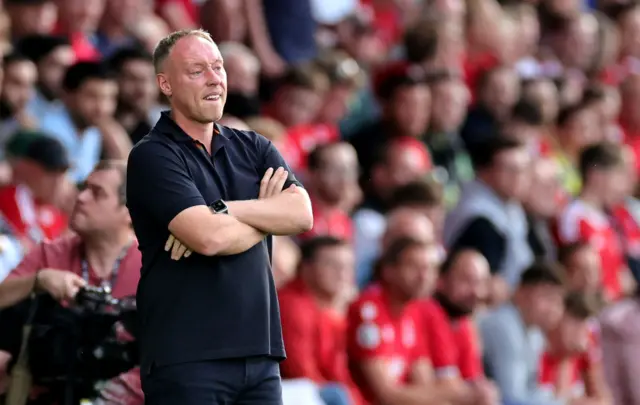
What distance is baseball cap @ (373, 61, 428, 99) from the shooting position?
35.8 feet

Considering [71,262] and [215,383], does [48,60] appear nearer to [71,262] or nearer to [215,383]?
[71,262]

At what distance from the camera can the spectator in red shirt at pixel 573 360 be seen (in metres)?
9.70

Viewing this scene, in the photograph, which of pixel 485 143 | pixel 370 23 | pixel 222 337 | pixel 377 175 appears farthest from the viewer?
pixel 370 23

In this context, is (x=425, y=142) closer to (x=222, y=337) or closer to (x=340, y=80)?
(x=340, y=80)

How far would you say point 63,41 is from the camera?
29.7ft

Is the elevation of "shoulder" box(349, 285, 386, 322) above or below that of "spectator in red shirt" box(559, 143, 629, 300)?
below

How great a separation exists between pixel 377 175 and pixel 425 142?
0.94 metres

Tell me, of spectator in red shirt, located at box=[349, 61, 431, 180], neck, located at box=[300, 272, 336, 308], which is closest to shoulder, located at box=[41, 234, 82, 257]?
neck, located at box=[300, 272, 336, 308]

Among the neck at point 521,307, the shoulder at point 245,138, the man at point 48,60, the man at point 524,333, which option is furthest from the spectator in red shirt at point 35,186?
the shoulder at point 245,138

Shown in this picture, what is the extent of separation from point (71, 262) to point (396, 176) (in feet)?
14.4

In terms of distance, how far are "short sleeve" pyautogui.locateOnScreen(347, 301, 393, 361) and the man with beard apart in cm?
42

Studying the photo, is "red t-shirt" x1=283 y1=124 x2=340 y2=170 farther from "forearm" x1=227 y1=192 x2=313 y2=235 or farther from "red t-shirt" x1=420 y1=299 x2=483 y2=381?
"forearm" x1=227 y1=192 x2=313 y2=235

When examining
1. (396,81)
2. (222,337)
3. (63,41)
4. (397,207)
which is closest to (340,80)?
(396,81)

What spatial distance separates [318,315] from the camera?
8.16 meters
